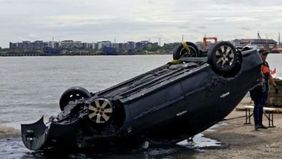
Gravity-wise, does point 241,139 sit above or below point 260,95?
below

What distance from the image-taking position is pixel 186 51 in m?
15.9

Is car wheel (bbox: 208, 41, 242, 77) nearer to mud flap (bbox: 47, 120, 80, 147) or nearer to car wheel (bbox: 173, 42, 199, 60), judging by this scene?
car wheel (bbox: 173, 42, 199, 60)

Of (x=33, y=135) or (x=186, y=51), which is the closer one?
(x=33, y=135)

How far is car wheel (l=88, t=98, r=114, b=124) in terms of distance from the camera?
12898 millimetres

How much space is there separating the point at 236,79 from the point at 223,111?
80 cm

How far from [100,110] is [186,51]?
3782 millimetres

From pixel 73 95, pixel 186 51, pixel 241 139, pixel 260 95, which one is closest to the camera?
pixel 241 139

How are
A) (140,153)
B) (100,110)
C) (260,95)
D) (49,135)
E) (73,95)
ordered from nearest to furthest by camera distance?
(100,110) < (49,135) < (140,153) < (73,95) < (260,95)

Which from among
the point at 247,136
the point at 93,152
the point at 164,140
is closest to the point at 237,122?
the point at 247,136

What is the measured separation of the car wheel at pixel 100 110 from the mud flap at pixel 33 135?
1.18m

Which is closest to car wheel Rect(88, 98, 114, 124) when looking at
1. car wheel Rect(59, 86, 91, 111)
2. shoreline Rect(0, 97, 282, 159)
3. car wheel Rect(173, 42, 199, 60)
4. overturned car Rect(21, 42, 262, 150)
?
overturned car Rect(21, 42, 262, 150)

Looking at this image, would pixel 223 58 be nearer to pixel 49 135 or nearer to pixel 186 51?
pixel 186 51

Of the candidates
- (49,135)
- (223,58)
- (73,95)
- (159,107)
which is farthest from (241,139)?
(49,135)

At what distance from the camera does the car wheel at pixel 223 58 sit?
1382cm
